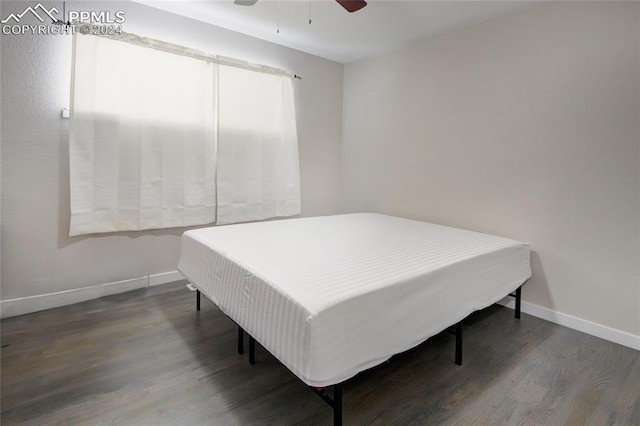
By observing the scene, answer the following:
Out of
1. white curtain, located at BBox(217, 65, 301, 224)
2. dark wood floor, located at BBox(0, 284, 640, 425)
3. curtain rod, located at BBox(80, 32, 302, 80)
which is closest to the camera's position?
dark wood floor, located at BBox(0, 284, 640, 425)

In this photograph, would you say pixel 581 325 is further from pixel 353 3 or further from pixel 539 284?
pixel 353 3

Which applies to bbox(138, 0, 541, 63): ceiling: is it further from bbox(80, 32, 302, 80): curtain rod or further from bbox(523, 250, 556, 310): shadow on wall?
bbox(523, 250, 556, 310): shadow on wall

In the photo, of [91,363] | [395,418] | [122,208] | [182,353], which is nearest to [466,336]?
[395,418]

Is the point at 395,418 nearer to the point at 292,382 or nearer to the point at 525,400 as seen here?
the point at 292,382

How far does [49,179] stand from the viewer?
7.92ft

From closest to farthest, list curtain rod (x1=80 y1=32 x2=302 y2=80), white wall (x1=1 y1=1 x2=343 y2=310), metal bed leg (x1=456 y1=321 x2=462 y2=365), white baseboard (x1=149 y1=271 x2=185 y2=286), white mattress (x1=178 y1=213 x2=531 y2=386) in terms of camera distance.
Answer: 1. white mattress (x1=178 y1=213 x2=531 y2=386)
2. metal bed leg (x1=456 y1=321 x2=462 y2=365)
3. white wall (x1=1 y1=1 x2=343 y2=310)
4. curtain rod (x1=80 y1=32 x2=302 y2=80)
5. white baseboard (x1=149 y1=271 x2=185 y2=286)

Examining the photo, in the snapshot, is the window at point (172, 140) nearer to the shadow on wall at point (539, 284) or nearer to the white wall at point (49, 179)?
the white wall at point (49, 179)

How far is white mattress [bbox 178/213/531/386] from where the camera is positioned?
1.23 meters

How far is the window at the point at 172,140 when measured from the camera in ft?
8.14

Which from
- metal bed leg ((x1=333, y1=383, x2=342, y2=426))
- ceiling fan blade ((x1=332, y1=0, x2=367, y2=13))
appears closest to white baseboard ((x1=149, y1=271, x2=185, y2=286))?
metal bed leg ((x1=333, y1=383, x2=342, y2=426))

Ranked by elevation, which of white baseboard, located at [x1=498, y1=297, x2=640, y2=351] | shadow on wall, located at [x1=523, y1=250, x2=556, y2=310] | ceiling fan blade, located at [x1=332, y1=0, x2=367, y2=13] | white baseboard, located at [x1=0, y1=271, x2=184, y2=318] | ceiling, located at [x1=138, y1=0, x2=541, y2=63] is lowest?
white baseboard, located at [x1=498, y1=297, x2=640, y2=351]

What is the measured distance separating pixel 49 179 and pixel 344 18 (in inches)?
109

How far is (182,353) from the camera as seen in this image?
1.92 meters

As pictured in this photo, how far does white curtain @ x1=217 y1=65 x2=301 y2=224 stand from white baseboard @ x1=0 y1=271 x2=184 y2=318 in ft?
2.75
